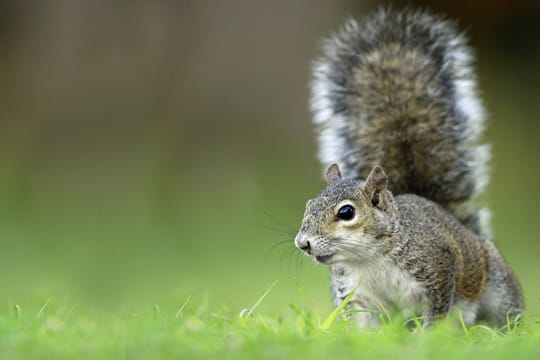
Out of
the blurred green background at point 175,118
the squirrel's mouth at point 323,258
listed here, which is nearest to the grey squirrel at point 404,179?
the squirrel's mouth at point 323,258

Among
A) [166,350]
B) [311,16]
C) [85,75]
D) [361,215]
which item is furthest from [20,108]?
[166,350]

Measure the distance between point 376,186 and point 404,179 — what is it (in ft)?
2.37

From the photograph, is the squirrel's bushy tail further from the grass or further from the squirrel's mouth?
the grass

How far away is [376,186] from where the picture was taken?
3.00 m

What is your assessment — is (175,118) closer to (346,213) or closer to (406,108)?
(406,108)

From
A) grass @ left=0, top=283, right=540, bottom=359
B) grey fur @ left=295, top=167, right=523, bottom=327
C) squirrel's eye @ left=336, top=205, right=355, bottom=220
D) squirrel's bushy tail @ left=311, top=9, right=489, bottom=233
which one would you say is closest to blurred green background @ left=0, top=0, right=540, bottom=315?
squirrel's bushy tail @ left=311, top=9, right=489, bottom=233

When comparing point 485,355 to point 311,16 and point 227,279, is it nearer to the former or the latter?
point 227,279

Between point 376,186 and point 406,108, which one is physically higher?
point 406,108

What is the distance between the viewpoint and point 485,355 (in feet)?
7.05

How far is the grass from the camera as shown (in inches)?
82.7

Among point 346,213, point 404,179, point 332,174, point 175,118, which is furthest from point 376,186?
point 175,118

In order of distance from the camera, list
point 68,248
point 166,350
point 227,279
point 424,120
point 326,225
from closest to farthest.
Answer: point 166,350
point 326,225
point 424,120
point 227,279
point 68,248

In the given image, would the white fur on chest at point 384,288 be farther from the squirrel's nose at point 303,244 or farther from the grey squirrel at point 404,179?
the squirrel's nose at point 303,244

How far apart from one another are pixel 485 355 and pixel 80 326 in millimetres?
1035
